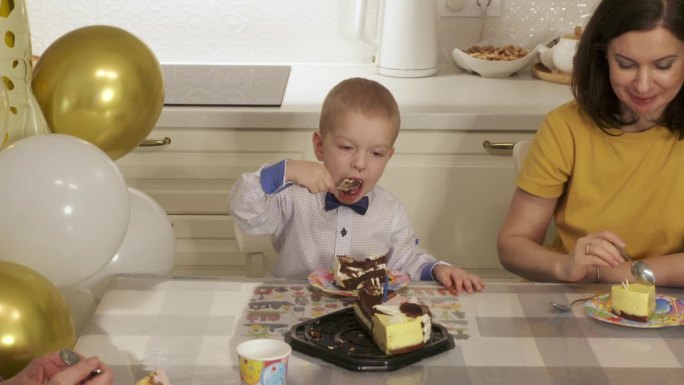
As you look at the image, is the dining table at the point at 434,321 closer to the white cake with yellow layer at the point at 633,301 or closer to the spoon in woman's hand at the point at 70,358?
the white cake with yellow layer at the point at 633,301

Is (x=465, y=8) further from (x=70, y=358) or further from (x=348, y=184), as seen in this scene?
(x=70, y=358)

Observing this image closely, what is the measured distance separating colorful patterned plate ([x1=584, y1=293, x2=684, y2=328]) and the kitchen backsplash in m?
1.61

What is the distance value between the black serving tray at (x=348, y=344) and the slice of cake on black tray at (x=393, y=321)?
0.03 feet

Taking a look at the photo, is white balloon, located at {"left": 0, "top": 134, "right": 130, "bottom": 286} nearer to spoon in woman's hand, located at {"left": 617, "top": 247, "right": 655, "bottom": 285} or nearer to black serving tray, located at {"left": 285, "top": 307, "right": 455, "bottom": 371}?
black serving tray, located at {"left": 285, "top": 307, "right": 455, "bottom": 371}

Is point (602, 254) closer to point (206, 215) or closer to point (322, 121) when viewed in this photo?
point (322, 121)

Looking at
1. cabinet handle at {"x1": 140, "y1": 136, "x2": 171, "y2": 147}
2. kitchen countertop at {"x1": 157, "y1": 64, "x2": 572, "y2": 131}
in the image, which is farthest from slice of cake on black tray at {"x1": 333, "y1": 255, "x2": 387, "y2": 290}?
cabinet handle at {"x1": 140, "y1": 136, "x2": 171, "y2": 147}

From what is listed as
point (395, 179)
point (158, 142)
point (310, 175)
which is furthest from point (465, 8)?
point (310, 175)

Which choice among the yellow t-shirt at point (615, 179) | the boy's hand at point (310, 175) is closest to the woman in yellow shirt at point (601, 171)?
the yellow t-shirt at point (615, 179)

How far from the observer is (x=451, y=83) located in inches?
112

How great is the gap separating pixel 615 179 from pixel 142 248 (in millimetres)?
896

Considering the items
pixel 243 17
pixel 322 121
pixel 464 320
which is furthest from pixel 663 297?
pixel 243 17

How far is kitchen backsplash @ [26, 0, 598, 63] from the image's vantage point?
120 inches

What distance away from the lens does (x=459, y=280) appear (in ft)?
5.47

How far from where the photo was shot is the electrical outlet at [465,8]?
305cm
